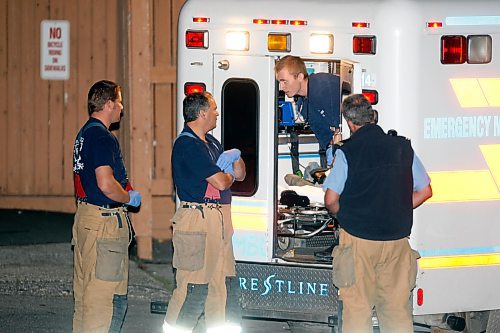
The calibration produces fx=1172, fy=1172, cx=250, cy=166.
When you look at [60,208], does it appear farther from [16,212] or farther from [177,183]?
[177,183]

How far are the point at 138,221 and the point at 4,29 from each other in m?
3.88

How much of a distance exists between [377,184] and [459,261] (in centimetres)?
109

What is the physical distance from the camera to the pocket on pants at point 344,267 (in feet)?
22.6

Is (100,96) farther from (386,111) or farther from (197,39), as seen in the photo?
(386,111)

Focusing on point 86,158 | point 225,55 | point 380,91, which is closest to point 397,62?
point 380,91

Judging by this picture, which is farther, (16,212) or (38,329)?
(16,212)

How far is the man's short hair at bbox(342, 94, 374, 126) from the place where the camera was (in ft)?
22.7

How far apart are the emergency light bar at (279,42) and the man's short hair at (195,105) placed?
56 centimetres

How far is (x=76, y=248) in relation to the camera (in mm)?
7555

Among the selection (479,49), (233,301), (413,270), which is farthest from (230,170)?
(479,49)

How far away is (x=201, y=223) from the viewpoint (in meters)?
7.49

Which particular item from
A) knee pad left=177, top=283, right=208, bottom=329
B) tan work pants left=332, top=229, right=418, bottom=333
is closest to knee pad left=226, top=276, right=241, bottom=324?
knee pad left=177, top=283, right=208, bottom=329

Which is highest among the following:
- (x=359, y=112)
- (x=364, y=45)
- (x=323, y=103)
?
(x=364, y=45)

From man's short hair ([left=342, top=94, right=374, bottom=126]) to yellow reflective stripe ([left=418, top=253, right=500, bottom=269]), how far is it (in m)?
1.10
